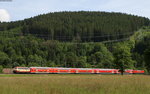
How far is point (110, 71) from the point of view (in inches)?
3556

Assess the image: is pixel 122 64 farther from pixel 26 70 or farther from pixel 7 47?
pixel 7 47

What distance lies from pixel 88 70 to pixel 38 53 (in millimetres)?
84111

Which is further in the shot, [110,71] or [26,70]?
[110,71]

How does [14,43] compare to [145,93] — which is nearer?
[145,93]

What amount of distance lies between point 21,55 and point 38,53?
1030cm

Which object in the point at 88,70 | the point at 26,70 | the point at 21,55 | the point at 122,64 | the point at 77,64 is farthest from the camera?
the point at 21,55

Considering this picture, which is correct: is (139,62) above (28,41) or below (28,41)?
below

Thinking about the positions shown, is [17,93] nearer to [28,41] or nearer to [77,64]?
[77,64]

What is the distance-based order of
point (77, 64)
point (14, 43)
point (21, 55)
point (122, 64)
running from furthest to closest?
point (14, 43)
point (21, 55)
point (77, 64)
point (122, 64)

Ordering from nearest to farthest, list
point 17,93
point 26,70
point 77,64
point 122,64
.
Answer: point 17,93
point 122,64
point 26,70
point 77,64

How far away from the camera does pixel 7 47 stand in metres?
171

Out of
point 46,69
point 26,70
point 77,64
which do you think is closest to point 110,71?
point 46,69

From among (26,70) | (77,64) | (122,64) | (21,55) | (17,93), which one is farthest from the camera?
(21,55)

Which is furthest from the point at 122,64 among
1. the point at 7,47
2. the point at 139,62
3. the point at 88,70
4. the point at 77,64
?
the point at 7,47
